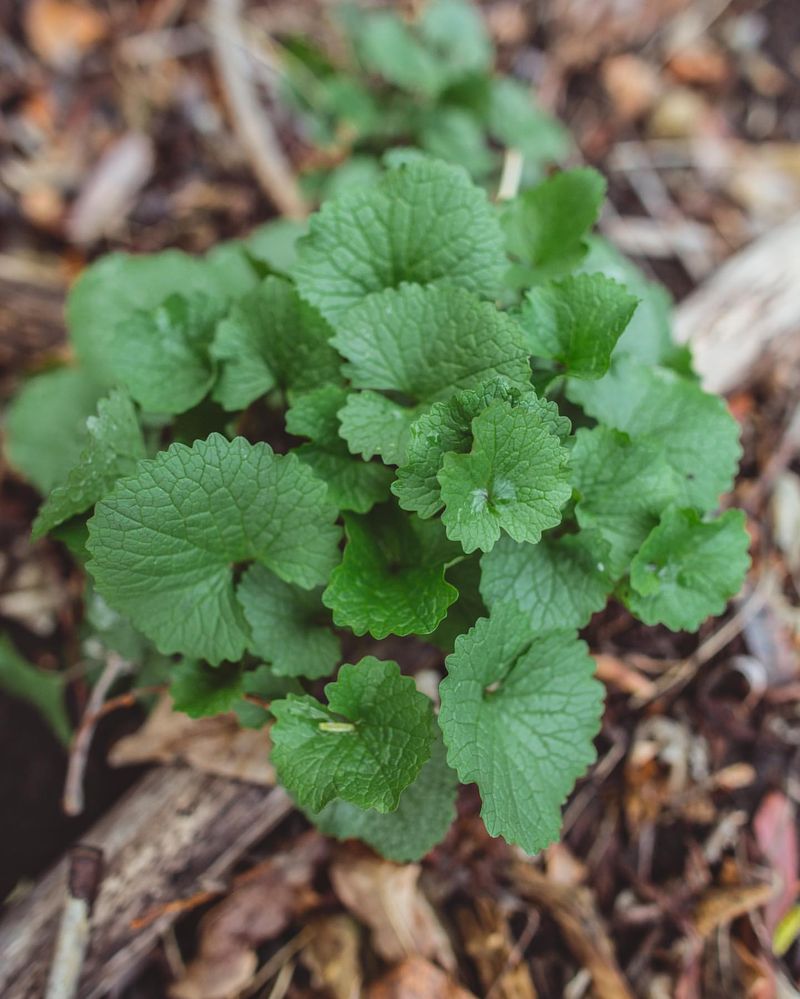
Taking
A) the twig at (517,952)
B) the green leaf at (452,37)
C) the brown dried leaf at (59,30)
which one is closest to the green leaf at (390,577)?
the twig at (517,952)

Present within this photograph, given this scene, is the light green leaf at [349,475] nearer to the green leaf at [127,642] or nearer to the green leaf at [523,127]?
the green leaf at [127,642]

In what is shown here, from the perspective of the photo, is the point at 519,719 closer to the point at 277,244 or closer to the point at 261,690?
the point at 261,690

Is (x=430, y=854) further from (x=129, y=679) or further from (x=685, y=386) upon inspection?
(x=685, y=386)

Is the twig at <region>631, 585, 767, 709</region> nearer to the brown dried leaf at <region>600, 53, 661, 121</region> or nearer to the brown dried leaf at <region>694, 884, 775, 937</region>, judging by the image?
the brown dried leaf at <region>694, 884, 775, 937</region>

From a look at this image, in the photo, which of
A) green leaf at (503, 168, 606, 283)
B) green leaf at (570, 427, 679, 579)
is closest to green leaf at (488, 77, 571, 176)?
green leaf at (503, 168, 606, 283)

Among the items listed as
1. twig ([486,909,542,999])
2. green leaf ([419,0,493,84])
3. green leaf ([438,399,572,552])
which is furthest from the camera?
green leaf ([419,0,493,84])

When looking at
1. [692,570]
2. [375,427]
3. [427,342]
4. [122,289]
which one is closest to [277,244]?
[122,289]
